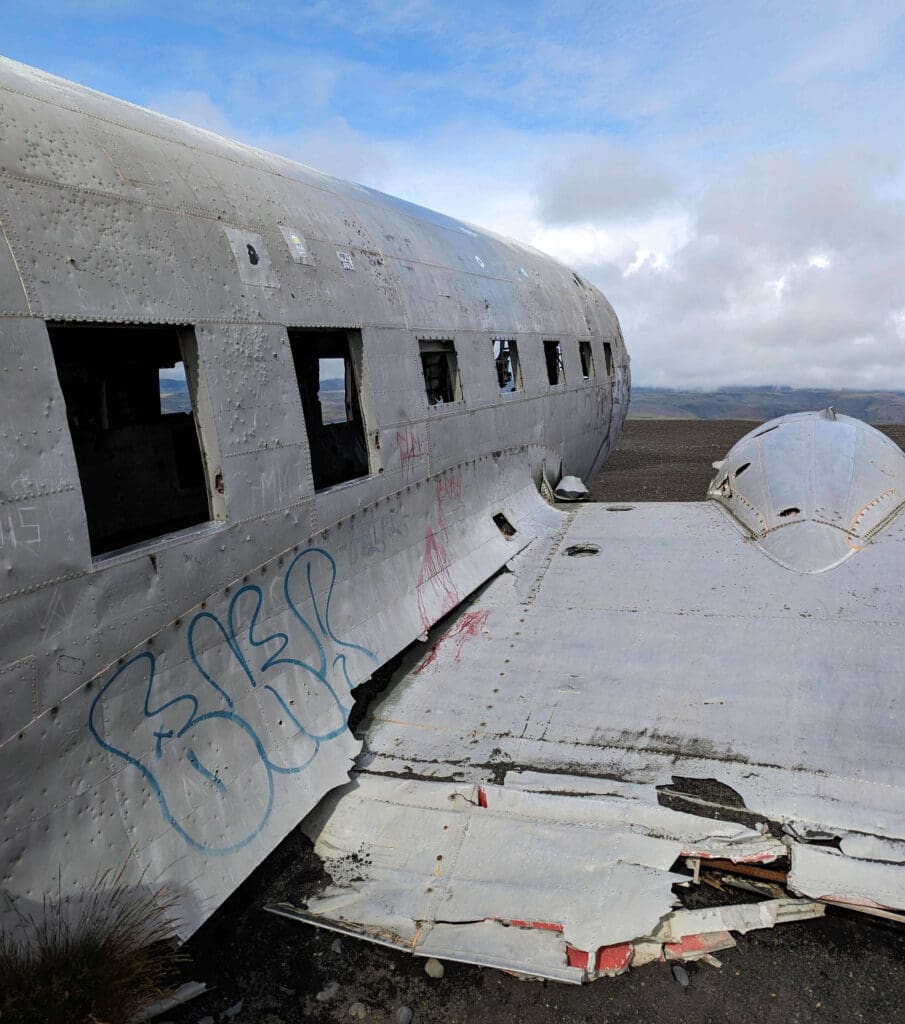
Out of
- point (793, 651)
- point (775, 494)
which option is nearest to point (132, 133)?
point (793, 651)

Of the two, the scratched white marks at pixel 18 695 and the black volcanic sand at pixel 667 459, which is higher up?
the scratched white marks at pixel 18 695

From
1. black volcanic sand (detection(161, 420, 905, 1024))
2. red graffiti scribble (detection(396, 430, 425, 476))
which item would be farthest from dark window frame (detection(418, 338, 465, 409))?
black volcanic sand (detection(161, 420, 905, 1024))

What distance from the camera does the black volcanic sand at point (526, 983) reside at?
396 centimetres

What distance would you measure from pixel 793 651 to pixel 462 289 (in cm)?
552

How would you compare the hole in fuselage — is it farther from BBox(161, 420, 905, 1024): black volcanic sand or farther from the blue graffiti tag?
BBox(161, 420, 905, 1024): black volcanic sand

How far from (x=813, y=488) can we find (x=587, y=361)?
610 centimetres

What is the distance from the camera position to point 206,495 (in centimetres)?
548

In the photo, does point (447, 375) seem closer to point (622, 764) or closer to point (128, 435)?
point (128, 435)

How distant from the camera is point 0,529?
11.8 feet

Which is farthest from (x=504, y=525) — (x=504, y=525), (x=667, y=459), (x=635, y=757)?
(x=667, y=459)

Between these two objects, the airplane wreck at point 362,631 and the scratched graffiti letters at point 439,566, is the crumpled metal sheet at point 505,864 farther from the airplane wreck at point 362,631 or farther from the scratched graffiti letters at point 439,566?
the scratched graffiti letters at point 439,566

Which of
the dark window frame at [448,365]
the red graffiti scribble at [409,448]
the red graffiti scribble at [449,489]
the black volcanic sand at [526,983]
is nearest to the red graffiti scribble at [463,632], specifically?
the red graffiti scribble at [449,489]

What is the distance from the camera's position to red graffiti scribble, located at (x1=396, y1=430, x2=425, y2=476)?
23.4 feet

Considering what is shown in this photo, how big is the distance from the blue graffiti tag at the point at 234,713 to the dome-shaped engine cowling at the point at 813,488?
5.08 metres
